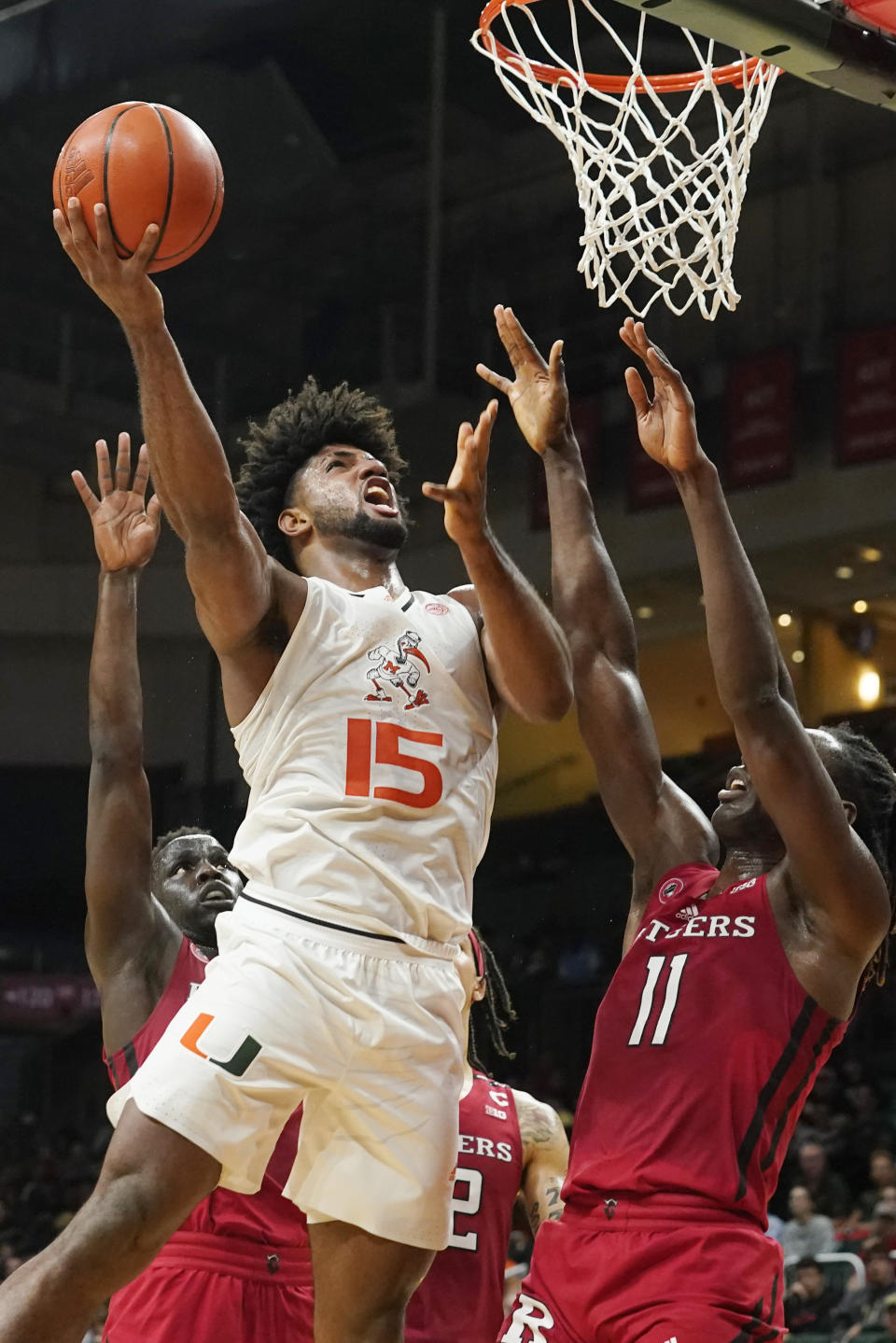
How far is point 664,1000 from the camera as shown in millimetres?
3541

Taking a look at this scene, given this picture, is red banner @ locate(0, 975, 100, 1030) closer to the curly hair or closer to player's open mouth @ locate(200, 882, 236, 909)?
player's open mouth @ locate(200, 882, 236, 909)

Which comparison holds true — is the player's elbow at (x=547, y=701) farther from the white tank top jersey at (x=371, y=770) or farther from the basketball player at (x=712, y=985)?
the basketball player at (x=712, y=985)

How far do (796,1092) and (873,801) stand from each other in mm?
697

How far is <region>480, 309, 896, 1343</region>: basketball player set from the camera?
3.25m

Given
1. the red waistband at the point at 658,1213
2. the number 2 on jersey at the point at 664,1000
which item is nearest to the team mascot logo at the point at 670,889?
the number 2 on jersey at the point at 664,1000

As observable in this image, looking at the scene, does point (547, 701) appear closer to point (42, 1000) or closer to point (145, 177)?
point (145, 177)

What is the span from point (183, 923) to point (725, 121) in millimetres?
2640

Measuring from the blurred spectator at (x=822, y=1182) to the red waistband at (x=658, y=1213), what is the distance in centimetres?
605

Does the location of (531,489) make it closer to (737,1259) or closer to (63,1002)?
(63,1002)

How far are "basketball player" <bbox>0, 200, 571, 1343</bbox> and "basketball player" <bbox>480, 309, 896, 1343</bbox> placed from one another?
1.26 ft

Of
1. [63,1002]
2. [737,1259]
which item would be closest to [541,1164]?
[737,1259]

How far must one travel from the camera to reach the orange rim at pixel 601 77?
4590mm

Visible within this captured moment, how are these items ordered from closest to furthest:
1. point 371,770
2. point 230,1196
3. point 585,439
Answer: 1. point 371,770
2. point 230,1196
3. point 585,439

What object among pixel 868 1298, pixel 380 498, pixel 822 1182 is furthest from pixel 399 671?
pixel 822 1182
